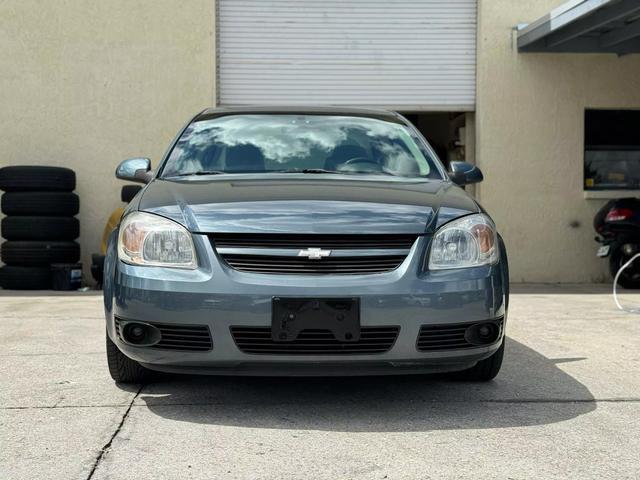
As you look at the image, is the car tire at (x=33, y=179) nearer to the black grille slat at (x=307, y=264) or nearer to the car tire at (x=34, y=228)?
the car tire at (x=34, y=228)

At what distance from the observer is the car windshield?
4.54 m

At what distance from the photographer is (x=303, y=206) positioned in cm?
360

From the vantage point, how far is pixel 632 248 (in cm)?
976

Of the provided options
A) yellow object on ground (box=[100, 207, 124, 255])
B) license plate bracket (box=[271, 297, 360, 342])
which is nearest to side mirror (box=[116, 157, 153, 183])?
license plate bracket (box=[271, 297, 360, 342])

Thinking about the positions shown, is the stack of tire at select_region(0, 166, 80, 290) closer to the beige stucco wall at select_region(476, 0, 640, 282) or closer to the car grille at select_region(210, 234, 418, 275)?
the beige stucco wall at select_region(476, 0, 640, 282)

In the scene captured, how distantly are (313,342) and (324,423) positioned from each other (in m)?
0.37

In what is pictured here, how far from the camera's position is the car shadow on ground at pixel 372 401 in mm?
3525

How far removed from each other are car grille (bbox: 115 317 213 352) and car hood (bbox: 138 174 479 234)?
42 cm

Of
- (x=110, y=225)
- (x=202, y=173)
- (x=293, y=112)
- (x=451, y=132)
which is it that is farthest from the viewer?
(x=451, y=132)

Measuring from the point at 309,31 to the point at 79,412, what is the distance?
798 cm

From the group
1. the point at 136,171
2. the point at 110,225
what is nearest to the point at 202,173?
the point at 136,171

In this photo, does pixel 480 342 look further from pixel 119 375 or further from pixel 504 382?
pixel 119 375

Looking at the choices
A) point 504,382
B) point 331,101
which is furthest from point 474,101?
point 504,382

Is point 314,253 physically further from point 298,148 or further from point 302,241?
point 298,148
